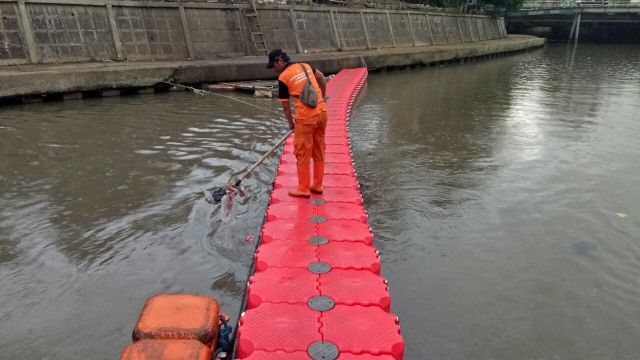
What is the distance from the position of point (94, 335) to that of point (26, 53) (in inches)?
480

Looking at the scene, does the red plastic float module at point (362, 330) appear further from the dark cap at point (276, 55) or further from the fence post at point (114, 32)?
the fence post at point (114, 32)

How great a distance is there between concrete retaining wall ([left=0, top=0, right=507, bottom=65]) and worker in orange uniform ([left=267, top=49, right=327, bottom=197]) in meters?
11.3

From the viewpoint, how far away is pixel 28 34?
43.2ft

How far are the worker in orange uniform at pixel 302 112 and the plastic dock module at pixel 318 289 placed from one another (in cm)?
50

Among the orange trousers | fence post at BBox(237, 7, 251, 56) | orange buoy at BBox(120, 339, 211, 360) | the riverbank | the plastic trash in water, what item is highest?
fence post at BBox(237, 7, 251, 56)

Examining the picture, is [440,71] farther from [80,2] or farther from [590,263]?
[590,263]

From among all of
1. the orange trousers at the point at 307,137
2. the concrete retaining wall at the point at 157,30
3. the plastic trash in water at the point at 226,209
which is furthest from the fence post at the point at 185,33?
the orange trousers at the point at 307,137

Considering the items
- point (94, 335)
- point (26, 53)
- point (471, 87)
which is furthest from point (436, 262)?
point (471, 87)

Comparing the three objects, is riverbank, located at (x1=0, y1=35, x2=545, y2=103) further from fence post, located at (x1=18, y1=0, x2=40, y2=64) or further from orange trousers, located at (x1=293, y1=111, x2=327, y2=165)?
orange trousers, located at (x1=293, y1=111, x2=327, y2=165)

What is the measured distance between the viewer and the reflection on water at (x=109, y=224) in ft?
13.8

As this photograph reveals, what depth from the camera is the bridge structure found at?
45.3m

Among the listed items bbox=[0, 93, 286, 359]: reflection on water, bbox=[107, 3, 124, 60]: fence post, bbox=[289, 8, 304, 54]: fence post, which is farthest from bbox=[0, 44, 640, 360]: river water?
bbox=[289, 8, 304, 54]: fence post

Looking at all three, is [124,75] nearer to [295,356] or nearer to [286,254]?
[286,254]

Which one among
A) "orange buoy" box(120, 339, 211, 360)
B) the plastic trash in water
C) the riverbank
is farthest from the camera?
the riverbank
